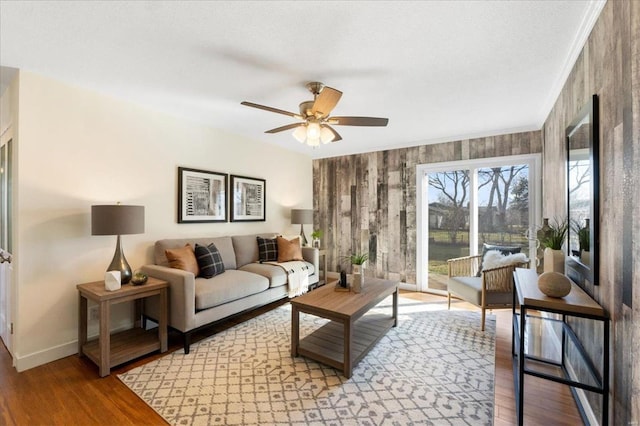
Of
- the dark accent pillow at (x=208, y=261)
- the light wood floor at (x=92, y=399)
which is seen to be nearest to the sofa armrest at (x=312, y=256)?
the dark accent pillow at (x=208, y=261)

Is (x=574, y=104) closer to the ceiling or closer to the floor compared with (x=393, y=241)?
closer to the ceiling

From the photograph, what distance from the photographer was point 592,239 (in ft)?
5.20

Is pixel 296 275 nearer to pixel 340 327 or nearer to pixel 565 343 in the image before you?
pixel 340 327

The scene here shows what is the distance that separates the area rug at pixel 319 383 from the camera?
180 centimetres

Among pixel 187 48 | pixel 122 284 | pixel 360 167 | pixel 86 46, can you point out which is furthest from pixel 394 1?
pixel 360 167

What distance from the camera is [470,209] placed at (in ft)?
13.7

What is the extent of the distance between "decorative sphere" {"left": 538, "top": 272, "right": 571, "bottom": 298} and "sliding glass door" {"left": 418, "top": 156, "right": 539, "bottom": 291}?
2.55m

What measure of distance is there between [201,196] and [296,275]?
5.56 ft

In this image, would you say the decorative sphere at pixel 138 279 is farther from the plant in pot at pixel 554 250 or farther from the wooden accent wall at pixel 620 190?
the plant in pot at pixel 554 250

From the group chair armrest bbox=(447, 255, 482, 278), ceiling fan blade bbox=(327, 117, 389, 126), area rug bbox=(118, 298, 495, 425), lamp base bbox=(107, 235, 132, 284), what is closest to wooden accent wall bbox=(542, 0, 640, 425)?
area rug bbox=(118, 298, 495, 425)

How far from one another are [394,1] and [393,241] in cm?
377

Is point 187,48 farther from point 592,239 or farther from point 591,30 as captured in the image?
point 592,239

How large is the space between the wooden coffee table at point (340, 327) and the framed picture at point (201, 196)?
194 centimetres

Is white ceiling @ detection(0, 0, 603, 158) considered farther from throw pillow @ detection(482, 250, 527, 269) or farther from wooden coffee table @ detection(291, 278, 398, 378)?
wooden coffee table @ detection(291, 278, 398, 378)
